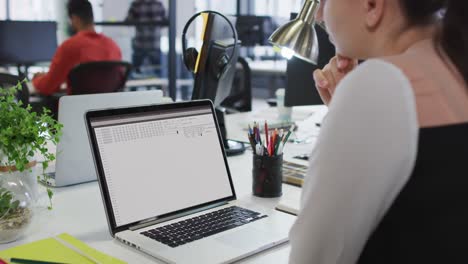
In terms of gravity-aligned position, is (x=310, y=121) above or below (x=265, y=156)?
below

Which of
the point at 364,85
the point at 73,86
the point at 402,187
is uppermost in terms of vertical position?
the point at 364,85

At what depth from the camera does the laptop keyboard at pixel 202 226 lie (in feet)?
3.41

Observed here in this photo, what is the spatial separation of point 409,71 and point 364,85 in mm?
75

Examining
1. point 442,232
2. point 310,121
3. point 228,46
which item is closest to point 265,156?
point 228,46

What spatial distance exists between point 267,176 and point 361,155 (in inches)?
27.7

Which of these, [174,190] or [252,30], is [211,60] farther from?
[252,30]

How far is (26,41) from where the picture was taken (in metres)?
4.50

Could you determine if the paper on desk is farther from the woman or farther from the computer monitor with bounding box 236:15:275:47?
the computer monitor with bounding box 236:15:275:47

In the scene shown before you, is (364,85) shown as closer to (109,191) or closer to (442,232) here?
(442,232)

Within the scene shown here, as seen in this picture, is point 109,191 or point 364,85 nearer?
point 364,85

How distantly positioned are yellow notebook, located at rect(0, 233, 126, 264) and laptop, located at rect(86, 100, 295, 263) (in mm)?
72

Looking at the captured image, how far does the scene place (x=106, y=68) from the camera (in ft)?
11.3

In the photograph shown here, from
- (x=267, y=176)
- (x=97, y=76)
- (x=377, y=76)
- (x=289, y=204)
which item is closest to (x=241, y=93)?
(x=97, y=76)

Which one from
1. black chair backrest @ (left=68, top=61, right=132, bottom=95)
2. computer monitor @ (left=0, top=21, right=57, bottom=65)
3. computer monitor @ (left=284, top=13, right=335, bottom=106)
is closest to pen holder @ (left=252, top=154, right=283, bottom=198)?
computer monitor @ (left=284, top=13, right=335, bottom=106)
